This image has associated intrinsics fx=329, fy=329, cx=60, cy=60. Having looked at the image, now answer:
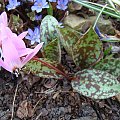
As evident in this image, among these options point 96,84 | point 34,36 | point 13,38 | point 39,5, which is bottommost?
point 96,84

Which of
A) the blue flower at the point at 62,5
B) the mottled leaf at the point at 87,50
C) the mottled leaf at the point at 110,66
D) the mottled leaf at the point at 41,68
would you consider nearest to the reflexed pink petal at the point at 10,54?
the mottled leaf at the point at 41,68

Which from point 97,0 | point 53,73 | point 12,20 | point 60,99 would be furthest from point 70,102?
point 97,0

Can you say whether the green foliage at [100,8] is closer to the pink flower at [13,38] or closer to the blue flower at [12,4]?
the blue flower at [12,4]

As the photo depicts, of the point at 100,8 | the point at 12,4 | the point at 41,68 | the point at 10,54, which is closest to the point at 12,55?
the point at 10,54

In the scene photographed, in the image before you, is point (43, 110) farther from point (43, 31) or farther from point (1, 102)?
point (43, 31)

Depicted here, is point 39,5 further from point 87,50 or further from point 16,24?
point 87,50

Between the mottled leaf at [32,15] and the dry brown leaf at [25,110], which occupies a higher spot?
the mottled leaf at [32,15]
